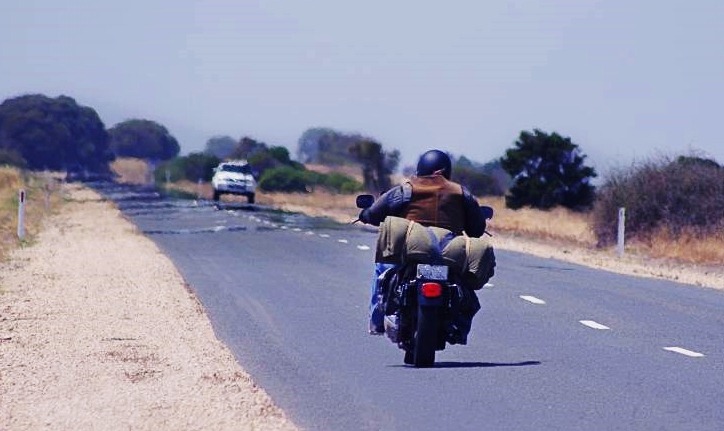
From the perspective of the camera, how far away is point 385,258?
12.6 metres

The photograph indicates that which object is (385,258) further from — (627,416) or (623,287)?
(623,287)

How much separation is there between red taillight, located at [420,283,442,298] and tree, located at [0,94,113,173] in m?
130

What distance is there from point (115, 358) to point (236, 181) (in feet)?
→ 170

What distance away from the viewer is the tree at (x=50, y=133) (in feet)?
477

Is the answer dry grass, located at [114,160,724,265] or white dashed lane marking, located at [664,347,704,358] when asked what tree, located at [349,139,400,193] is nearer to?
dry grass, located at [114,160,724,265]

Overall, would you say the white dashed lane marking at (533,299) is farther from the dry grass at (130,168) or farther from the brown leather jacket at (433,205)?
the dry grass at (130,168)

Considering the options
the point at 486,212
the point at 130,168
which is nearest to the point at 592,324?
the point at 486,212

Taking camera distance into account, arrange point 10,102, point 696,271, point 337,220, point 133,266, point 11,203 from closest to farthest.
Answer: point 133,266 < point 696,271 < point 337,220 < point 11,203 < point 10,102

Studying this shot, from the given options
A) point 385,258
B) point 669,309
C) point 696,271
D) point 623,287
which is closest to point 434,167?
point 385,258

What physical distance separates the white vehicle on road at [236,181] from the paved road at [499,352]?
122 ft

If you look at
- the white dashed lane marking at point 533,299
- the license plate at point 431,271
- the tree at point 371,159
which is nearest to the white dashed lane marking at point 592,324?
the white dashed lane marking at point 533,299

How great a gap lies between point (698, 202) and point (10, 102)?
12156 cm

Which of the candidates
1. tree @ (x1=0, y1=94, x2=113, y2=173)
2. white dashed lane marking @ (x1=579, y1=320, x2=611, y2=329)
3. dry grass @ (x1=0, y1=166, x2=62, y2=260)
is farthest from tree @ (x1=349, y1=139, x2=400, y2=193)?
white dashed lane marking @ (x1=579, y1=320, x2=611, y2=329)

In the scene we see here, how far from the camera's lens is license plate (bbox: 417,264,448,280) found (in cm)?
1252
